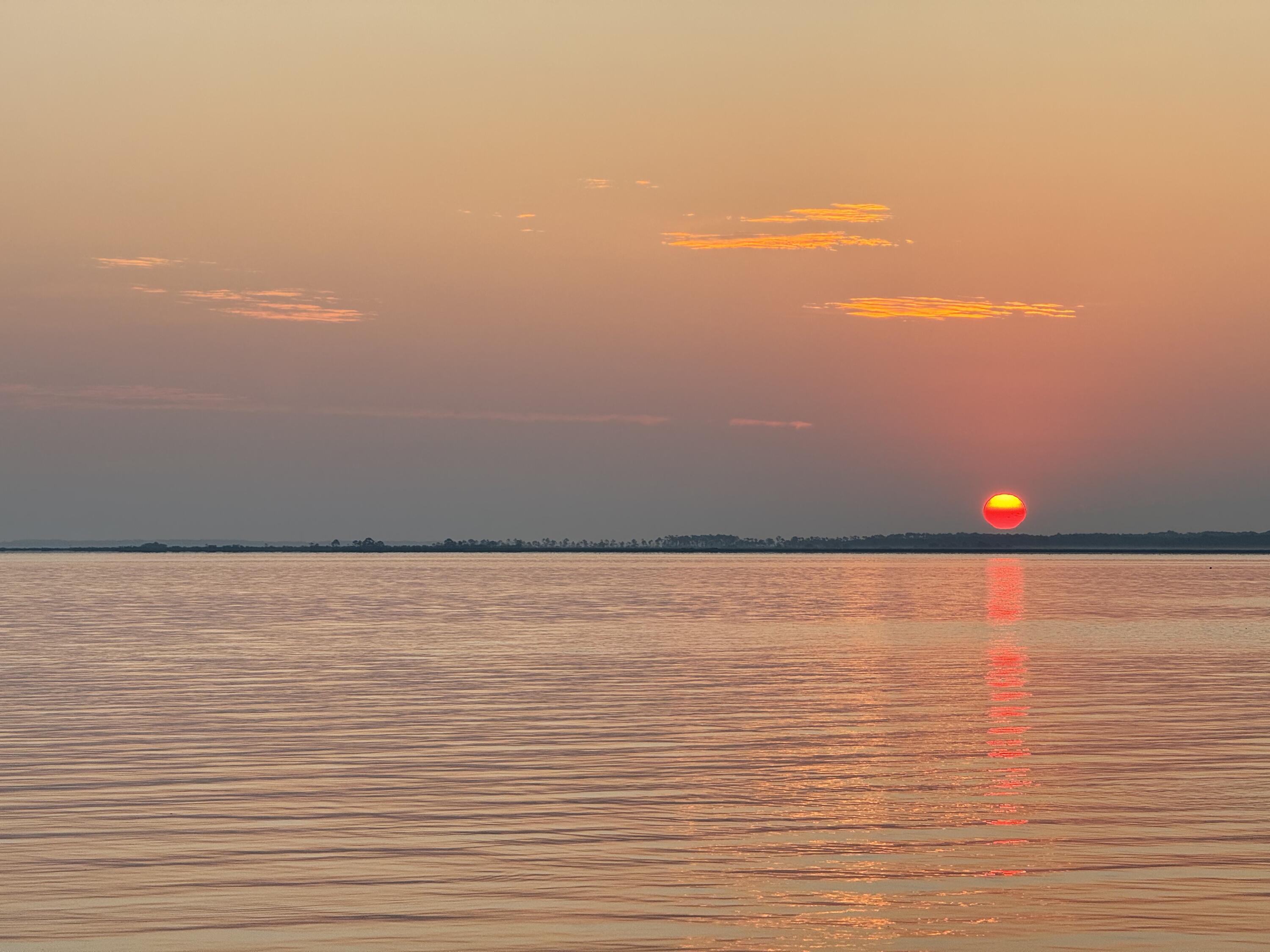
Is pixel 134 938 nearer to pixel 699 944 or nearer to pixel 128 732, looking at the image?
pixel 699 944

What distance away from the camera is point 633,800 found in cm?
2055

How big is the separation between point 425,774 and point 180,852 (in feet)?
20.8

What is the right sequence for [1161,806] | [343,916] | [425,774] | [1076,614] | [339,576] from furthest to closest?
[339,576], [1076,614], [425,774], [1161,806], [343,916]

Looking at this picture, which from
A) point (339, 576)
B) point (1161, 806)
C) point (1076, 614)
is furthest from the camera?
point (339, 576)

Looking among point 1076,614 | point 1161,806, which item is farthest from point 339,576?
point 1161,806

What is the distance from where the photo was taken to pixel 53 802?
2042cm

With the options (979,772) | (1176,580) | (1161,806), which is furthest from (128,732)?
(1176,580)

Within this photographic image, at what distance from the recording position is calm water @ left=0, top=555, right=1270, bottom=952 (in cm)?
1401

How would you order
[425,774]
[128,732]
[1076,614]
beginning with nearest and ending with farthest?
[425,774] < [128,732] < [1076,614]

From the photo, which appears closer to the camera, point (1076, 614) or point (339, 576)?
point (1076, 614)

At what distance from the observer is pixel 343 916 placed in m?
14.1

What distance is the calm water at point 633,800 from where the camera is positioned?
14008 millimetres

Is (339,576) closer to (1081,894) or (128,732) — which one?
(128,732)

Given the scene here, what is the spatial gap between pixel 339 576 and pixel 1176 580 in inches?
3653
